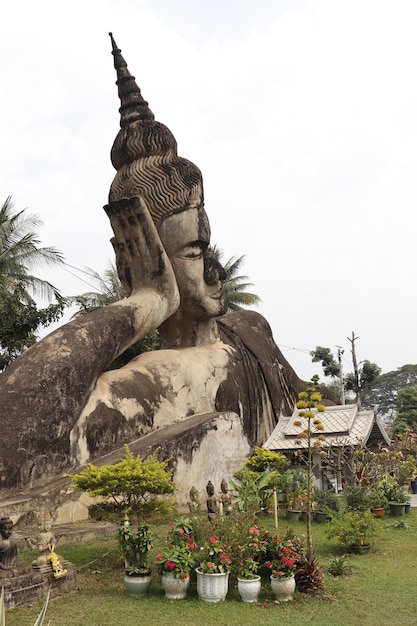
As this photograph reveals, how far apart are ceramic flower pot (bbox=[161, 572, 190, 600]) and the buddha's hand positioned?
8012 millimetres

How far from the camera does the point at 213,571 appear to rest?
6.67 m

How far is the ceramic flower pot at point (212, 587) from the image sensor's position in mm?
6590

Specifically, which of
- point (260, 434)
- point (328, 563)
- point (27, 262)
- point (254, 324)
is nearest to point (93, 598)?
point (328, 563)

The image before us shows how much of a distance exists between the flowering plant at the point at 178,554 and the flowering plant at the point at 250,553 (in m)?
0.50

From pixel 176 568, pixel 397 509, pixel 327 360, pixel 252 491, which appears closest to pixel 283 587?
pixel 176 568

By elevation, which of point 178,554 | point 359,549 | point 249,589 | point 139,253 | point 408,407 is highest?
point 139,253

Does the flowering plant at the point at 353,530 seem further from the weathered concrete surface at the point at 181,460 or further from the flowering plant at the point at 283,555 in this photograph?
the weathered concrete surface at the point at 181,460

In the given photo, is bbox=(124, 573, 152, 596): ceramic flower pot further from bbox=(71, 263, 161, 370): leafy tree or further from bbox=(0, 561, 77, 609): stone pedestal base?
bbox=(71, 263, 161, 370): leafy tree

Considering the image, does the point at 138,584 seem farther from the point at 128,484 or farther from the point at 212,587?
the point at 128,484

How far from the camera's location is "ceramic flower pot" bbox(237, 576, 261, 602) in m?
6.59

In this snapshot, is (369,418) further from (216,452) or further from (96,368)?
(96,368)

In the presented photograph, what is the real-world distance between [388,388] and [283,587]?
5982 cm

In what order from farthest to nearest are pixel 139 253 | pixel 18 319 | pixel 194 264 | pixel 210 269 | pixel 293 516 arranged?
1. pixel 18 319
2. pixel 210 269
3. pixel 194 264
4. pixel 139 253
5. pixel 293 516

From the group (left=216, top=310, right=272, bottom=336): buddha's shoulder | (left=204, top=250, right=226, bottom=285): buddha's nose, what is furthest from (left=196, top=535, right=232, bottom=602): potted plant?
(left=216, top=310, right=272, bottom=336): buddha's shoulder
